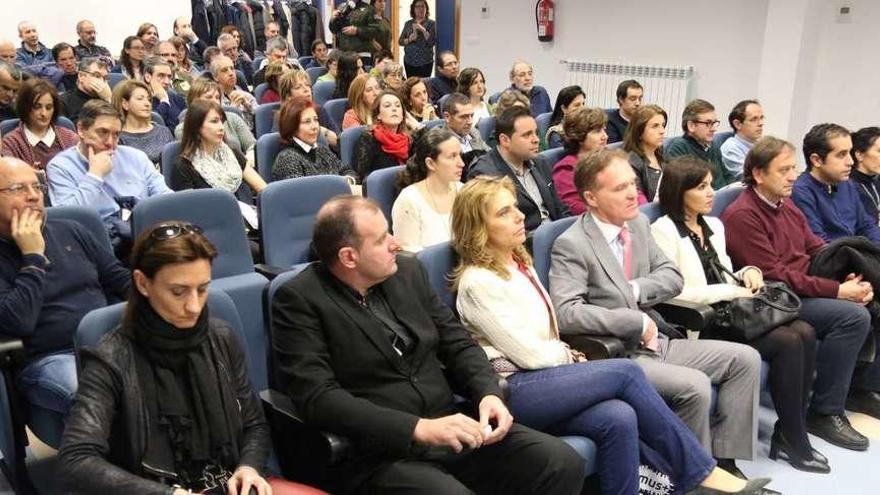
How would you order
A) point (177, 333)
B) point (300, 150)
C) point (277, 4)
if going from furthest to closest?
point (277, 4) < point (300, 150) < point (177, 333)

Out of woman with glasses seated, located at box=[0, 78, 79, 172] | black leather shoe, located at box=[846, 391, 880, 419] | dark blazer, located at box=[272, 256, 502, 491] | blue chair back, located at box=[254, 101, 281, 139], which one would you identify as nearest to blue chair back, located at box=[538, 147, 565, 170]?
black leather shoe, located at box=[846, 391, 880, 419]

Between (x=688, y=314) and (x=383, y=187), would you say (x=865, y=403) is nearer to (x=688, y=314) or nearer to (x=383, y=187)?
(x=688, y=314)

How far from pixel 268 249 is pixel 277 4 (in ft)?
28.5

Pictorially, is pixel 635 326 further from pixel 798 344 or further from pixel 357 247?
pixel 357 247

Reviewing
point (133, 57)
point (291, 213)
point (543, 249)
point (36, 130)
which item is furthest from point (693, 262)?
point (133, 57)

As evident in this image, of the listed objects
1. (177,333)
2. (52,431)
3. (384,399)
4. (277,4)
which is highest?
(277,4)

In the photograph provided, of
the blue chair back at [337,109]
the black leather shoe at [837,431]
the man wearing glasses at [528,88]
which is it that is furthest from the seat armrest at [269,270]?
the man wearing glasses at [528,88]

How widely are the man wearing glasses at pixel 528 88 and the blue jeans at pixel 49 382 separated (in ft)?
16.4

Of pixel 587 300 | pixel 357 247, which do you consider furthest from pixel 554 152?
pixel 357 247

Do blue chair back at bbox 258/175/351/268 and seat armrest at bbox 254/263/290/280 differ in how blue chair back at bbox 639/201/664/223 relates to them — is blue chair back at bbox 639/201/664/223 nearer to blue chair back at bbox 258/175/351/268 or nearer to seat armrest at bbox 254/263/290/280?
blue chair back at bbox 258/175/351/268

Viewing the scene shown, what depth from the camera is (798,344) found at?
107 inches

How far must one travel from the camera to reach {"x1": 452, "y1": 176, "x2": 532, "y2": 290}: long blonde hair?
2363 millimetres

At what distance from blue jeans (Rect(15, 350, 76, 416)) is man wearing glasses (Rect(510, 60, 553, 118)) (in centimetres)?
499

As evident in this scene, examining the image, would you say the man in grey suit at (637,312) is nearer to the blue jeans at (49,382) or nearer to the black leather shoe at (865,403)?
the black leather shoe at (865,403)
